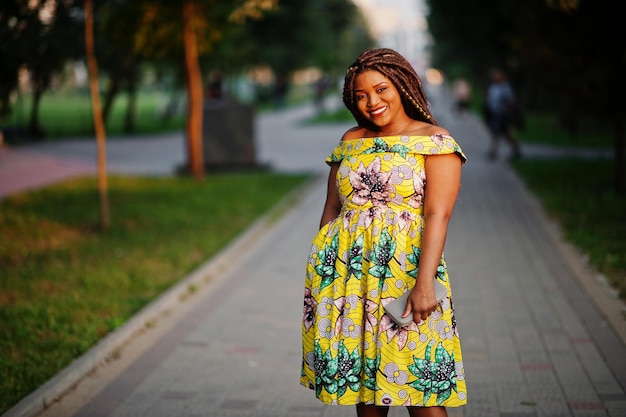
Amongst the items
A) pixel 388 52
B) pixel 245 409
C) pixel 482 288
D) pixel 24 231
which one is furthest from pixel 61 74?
pixel 388 52

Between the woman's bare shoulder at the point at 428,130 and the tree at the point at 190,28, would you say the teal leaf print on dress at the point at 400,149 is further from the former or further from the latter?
the tree at the point at 190,28

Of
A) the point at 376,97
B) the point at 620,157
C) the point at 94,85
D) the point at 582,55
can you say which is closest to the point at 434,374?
the point at 376,97

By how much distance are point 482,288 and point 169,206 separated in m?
6.63

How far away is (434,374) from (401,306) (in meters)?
0.30

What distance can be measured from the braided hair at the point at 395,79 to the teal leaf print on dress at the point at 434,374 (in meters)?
0.92

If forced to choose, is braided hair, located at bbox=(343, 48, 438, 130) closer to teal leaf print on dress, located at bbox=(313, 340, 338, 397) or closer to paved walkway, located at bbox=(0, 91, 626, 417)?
paved walkway, located at bbox=(0, 91, 626, 417)

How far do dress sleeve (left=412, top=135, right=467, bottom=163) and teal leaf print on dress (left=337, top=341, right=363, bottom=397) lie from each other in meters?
0.79

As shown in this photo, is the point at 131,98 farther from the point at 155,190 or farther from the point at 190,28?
the point at 155,190

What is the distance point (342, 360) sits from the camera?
361cm

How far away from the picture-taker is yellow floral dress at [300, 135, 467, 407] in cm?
356

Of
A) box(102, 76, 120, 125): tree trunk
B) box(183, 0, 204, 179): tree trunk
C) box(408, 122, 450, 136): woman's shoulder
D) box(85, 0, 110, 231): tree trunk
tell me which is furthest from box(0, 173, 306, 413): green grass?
box(102, 76, 120, 125): tree trunk

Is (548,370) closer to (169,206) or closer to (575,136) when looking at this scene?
(169,206)

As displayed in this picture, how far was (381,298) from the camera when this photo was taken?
3.57 meters

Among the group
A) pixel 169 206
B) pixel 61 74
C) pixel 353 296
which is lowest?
pixel 169 206
